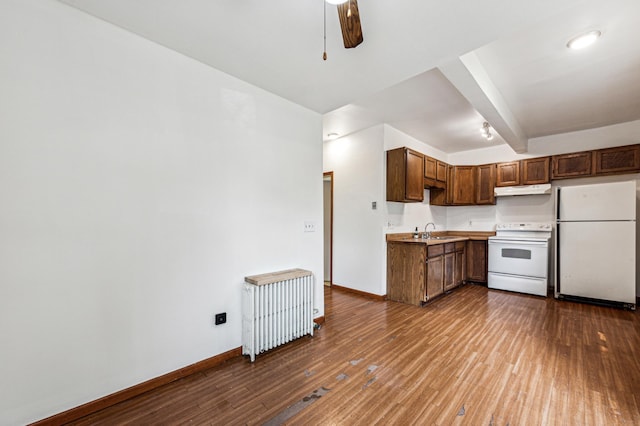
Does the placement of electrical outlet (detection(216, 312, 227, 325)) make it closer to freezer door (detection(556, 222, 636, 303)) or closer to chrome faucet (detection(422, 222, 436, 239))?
chrome faucet (detection(422, 222, 436, 239))

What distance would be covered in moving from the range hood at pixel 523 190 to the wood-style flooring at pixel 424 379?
2.18m

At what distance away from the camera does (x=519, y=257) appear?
14.4 ft

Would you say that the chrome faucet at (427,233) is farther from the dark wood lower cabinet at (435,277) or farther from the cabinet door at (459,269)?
the dark wood lower cabinet at (435,277)

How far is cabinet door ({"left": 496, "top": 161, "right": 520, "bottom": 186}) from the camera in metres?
4.84

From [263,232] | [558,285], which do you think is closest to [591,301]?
[558,285]

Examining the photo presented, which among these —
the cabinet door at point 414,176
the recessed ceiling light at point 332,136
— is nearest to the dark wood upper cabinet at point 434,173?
the cabinet door at point 414,176

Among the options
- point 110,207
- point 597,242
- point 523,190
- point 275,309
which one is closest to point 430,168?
point 523,190

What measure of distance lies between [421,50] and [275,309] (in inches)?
97.7

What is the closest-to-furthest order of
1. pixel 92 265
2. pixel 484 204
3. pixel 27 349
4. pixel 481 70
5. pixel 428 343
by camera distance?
pixel 27 349, pixel 92 265, pixel 481 70, pixel 428 343, pixel 484 204

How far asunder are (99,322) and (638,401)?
12.1 feet

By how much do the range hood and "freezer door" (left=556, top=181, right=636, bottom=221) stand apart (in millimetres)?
419

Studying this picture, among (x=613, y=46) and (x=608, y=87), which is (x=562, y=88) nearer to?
(x=608, y=87)

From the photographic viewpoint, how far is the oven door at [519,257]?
4191 millimetres

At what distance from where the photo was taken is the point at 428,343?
262 cm
